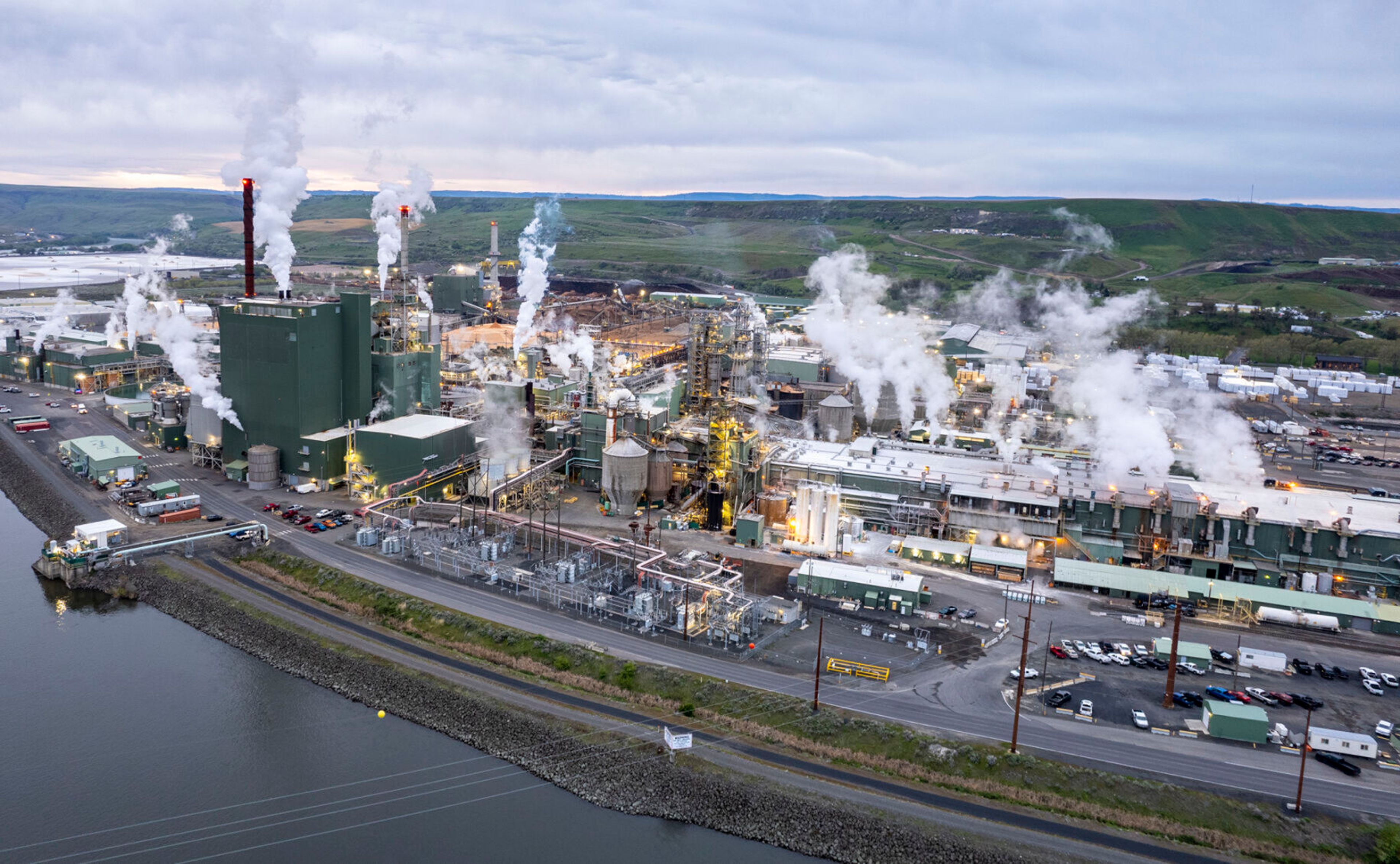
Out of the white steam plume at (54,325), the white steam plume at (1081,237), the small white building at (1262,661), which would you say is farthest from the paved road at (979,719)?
the white steam plume at (1081,237)

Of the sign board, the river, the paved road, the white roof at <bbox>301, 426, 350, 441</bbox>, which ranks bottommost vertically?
the river

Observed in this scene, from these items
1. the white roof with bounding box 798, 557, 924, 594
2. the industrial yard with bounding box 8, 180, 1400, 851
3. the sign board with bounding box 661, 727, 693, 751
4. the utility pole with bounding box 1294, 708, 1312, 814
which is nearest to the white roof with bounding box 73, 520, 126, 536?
the industrial yard with bounding box 8, 180, 1400, 851

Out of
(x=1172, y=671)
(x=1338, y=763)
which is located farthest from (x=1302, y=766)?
(x=1172, y=671)

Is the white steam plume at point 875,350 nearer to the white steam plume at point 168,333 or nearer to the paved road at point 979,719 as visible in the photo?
the paved road at point 979,719

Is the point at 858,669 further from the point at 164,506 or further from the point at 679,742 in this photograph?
the point at 164,506

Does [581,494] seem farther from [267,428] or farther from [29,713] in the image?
[29,713]

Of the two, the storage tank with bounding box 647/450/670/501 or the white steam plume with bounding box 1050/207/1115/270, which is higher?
the white steam plume with bounding box 1050/207/1115/270

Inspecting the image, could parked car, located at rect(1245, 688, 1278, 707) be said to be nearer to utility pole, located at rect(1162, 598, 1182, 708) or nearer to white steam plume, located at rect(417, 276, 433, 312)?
utility pole, located at rect(1162, 598, 1182, 708)
